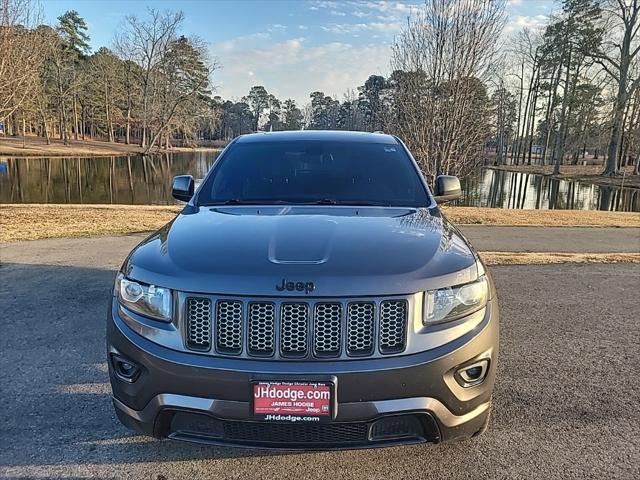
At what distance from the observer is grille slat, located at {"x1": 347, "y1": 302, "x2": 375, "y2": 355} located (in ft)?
6.68

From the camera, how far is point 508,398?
3193 mm

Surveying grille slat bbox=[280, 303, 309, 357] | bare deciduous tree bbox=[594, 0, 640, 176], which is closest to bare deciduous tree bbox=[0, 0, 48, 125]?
grille slat bbox=[280, 303, 309, 357]

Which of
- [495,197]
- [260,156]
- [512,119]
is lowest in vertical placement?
[495,197]

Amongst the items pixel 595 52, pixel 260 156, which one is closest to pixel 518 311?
pixel 260 156

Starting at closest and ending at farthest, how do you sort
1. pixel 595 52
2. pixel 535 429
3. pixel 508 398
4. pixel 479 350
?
pixel 479 350 → pixel 535 429 → pixel 508 398 → pixel 595 52

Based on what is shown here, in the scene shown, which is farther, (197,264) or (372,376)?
(197,264)

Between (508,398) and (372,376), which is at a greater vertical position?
(372,376)

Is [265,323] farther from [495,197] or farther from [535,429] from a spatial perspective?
[495,197]

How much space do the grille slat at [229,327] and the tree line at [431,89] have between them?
40.9ft

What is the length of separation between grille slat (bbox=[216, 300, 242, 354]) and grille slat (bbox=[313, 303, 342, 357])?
33 cm

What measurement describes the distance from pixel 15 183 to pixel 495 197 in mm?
25312

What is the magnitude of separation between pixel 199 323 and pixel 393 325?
2.78 feet

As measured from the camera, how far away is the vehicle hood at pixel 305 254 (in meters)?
2.07

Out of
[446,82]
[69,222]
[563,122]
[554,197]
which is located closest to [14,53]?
[69,222]
